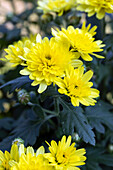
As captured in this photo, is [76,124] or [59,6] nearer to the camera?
[76,124]

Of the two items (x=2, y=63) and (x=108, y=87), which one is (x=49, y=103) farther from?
(x=2, y=63)

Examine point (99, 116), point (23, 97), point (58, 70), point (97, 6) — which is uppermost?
point (97, 6)

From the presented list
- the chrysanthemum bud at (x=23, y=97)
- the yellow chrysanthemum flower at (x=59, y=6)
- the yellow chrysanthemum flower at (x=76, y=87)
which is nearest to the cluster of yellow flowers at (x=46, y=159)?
the yellow chrysanthemum flower at (x=76, y=87)

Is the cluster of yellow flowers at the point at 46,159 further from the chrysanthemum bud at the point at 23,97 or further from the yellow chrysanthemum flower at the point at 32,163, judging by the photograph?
the chrysanthemum bud at the point at 23,97

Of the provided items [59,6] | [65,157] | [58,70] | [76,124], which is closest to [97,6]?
[59,6]

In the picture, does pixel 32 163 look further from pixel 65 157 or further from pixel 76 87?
pixel 76 87
